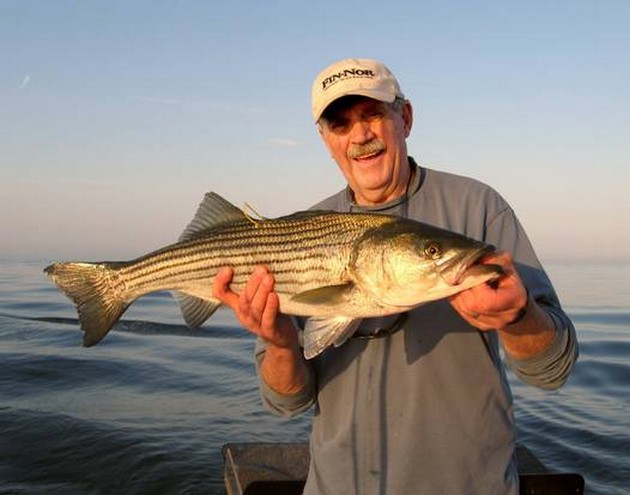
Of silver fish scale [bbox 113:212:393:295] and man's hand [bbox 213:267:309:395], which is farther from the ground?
silver fish scale [bbox 113:212:393:295]

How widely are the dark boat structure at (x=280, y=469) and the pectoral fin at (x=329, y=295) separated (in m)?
2.32

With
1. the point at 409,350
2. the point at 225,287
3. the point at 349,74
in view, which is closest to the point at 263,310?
the point at 225,287

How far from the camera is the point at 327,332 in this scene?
4.21 metres

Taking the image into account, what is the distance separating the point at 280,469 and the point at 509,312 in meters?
4.54

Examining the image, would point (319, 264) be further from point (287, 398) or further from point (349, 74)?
point (349, 74)

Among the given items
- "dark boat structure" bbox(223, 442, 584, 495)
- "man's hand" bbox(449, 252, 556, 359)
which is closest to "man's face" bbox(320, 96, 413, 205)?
"man's hand" bbox(449, 252, 556, 359)

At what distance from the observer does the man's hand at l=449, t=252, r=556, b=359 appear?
346 cm

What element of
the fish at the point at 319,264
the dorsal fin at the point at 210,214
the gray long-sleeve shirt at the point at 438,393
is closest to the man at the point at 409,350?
the gray long-sleeve shirt at the point at 438,393

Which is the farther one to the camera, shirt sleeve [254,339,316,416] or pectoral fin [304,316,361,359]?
shirt sleeve [254,339,316,416]

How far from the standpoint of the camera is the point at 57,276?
5.50m

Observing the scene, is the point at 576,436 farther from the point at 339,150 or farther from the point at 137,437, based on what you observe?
the point at 339,150

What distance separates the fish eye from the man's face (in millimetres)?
682

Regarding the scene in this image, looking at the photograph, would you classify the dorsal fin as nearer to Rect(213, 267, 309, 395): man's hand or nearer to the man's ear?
Rect(213, 267, 309, 395): man's hand

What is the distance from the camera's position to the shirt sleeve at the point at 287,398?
4605mm
